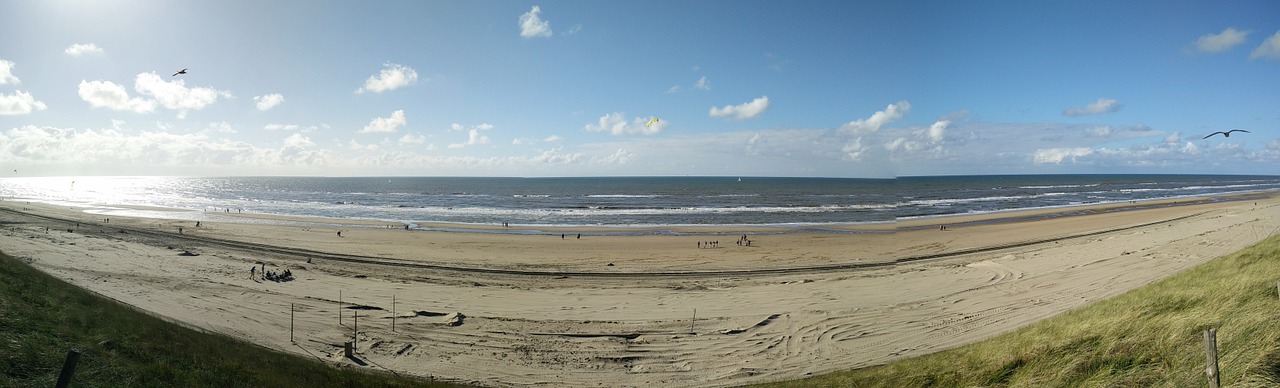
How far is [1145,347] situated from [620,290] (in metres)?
17.2

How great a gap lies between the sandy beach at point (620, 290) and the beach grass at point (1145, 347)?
4.06 metres

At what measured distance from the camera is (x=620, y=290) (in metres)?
22.7

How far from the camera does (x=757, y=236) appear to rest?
41469 mm

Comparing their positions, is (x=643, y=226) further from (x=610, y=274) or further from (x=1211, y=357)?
(x=1211, y=357)

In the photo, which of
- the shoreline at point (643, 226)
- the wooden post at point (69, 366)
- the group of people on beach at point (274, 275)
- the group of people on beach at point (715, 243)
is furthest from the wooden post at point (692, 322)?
the shoreline at point (643, 226)

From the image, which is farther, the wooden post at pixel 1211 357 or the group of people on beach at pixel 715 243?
the group of people on beach at pixel 715 243

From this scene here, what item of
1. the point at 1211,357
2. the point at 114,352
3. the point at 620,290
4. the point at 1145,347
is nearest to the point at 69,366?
the point at 114,352

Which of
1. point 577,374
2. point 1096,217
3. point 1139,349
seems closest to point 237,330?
point 577,374

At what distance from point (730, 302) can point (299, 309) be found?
15.7 m

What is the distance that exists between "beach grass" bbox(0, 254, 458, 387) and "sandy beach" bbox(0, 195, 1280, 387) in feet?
10.7

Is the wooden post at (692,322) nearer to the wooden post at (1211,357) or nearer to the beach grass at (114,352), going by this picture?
the beach grass at (114,352)

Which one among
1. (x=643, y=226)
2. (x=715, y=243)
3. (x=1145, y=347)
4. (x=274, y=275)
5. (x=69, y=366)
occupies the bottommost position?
(x=274, y=275)

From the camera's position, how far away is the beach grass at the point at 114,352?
7.47 meters

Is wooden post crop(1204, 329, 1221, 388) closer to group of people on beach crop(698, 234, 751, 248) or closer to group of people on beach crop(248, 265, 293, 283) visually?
group of people on beach crop(248, 265, 293, 283)
